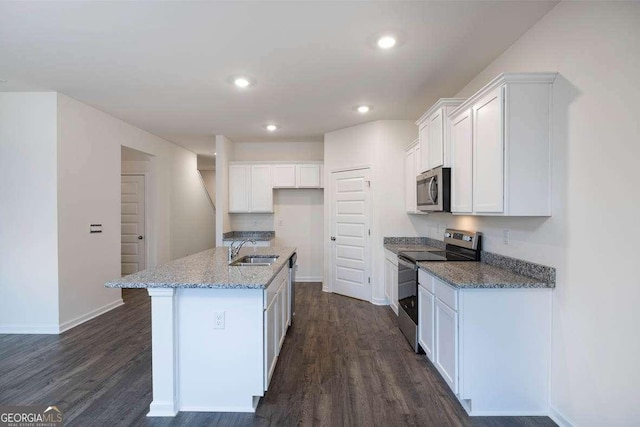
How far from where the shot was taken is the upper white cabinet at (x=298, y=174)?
5.73 m

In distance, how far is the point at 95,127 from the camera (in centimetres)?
409

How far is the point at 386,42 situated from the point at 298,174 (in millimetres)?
3490

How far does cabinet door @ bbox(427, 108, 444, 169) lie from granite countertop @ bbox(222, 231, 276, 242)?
11.1 ft

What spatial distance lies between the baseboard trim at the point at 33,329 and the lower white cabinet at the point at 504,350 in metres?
4.20

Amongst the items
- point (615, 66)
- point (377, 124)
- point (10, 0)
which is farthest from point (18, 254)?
point (615, 66)

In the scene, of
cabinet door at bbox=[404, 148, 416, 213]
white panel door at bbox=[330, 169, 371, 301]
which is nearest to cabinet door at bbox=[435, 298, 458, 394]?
cabinet door at bbox=[404, 148, 416, 213]

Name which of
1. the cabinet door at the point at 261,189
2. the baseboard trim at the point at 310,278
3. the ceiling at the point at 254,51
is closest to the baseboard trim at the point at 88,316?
the cabinet door at the point at 261,189

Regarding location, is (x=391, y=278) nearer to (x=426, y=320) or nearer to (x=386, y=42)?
(x=426, y=320)

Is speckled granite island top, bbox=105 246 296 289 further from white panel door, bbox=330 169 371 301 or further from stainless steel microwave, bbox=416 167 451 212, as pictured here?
white panel door, bbox=330 169 371 301

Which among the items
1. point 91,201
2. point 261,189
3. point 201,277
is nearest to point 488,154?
point 201,277

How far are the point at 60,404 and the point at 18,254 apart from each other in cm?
221

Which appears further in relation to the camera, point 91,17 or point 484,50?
point 484,50

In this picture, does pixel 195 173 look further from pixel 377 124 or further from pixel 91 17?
pixel 91 17

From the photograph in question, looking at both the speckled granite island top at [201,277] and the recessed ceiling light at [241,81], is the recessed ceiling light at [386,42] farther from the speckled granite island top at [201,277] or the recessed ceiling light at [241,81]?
the speckled granite island top at [201,277]
